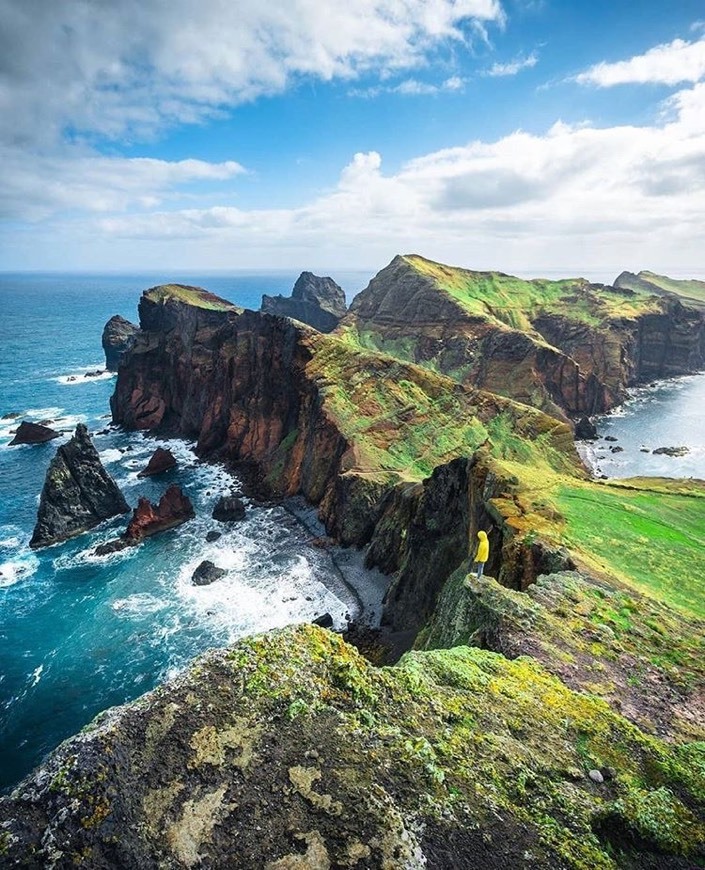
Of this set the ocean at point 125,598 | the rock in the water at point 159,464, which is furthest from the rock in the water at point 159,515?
the rock in the water at point 159,464

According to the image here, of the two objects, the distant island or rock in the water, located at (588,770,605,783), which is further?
rock in the water, located at (588,770,605,783)

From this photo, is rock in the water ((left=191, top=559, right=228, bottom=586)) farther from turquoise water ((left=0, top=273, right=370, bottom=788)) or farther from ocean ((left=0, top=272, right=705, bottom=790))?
ocean ((left=0, top=272, right=705, bottom=790))

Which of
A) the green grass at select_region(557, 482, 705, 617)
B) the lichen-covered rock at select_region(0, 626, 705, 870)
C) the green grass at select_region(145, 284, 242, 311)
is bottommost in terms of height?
the green grass at select_region(557, 482, 705, 617)

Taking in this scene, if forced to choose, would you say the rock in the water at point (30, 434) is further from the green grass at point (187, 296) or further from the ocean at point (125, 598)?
the green grass at point (187, 296)

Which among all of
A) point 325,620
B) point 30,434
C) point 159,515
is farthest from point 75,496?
point 30,434

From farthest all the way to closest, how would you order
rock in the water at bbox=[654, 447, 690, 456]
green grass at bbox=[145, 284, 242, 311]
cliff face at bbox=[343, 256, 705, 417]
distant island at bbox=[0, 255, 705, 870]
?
green grass at bbox=[145, 284, 242, 311]
cliff face at bbox=[343, 256, 705, 417]
rock in the water at bbox=[654, 447, 690, 456]
distant island at bbox=[0, 255, 705, 870]

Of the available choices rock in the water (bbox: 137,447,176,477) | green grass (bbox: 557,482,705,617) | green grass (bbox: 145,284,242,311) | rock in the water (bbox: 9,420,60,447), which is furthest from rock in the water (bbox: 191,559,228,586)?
green grass (bbox: 145,284,242,311)

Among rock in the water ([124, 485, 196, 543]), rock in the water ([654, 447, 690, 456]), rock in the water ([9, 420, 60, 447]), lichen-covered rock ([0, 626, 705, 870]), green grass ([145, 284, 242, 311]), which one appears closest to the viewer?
lichen-covered rock ([0, 626, 705, 870])
